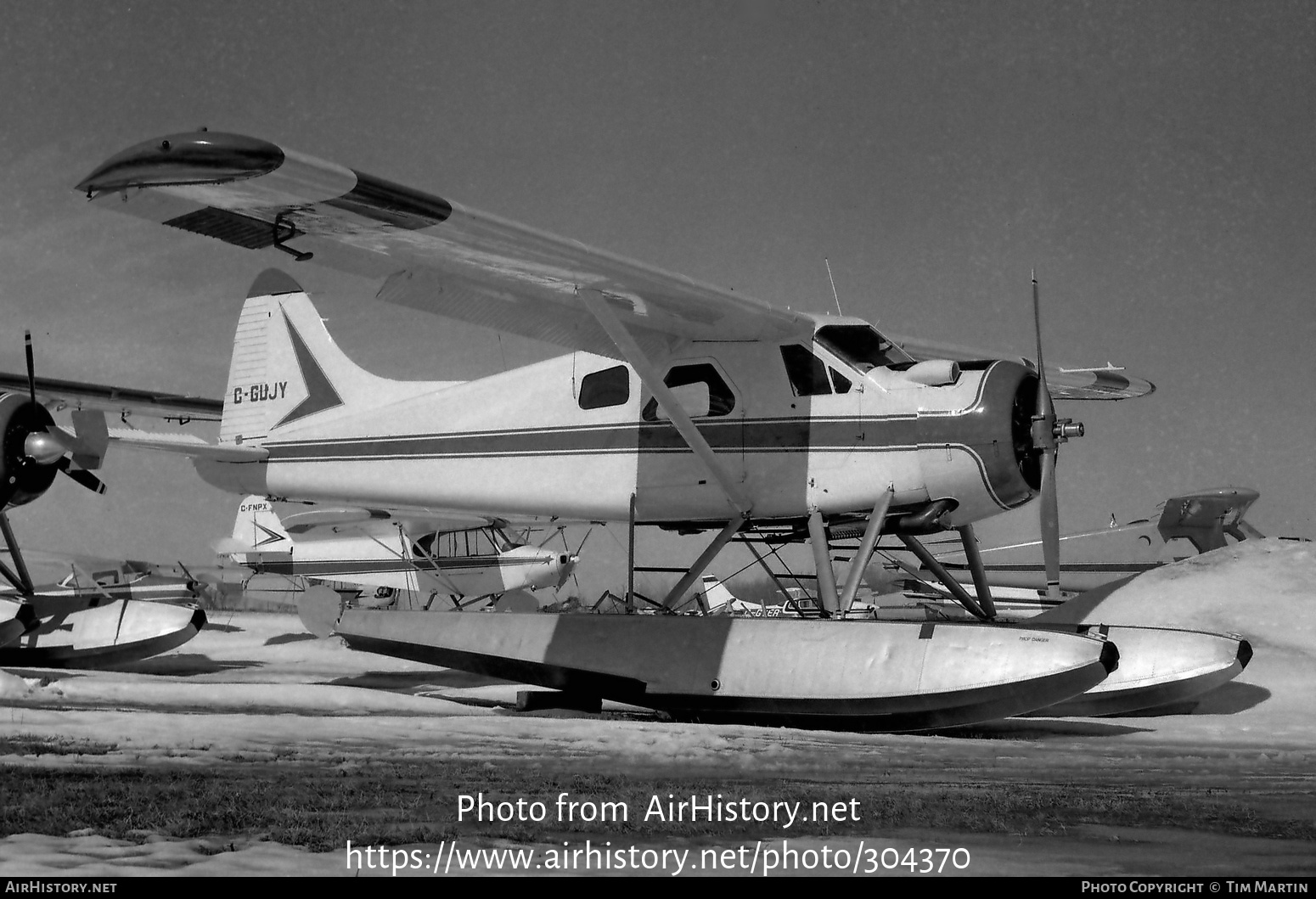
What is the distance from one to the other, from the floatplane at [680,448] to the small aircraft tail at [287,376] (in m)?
1.21

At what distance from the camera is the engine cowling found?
34.7 ft

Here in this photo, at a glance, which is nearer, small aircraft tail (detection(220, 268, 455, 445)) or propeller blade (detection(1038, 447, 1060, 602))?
propeller blade (detection(1038, 447, 1060, 602))

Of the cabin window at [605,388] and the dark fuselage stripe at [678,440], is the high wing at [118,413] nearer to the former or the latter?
the dark fuselage stripe at [678,440]

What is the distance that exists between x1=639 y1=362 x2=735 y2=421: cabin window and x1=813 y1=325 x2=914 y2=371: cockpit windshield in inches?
39.5

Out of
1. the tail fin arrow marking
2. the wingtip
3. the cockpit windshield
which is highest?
the wingtip

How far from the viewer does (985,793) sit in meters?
5.07

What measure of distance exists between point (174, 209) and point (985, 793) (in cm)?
557

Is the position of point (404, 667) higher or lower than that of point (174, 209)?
lower

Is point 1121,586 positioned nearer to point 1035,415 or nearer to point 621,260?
point 1035,415

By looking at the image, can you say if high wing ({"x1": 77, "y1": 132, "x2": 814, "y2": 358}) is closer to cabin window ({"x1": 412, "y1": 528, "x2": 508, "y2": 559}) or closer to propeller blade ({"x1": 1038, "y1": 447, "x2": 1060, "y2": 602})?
propeller blade ({"x1": 1038, "y1": 447, "x2": 1060, "y2": 602})

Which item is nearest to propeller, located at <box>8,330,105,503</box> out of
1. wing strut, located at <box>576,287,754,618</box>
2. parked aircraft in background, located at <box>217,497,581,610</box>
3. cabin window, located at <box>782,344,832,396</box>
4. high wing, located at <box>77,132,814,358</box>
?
high wing, located at <box>77,132,814,358</box>

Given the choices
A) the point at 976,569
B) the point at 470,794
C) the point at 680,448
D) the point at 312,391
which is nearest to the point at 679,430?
the point at 680,448

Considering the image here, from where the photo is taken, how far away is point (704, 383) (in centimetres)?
1023
